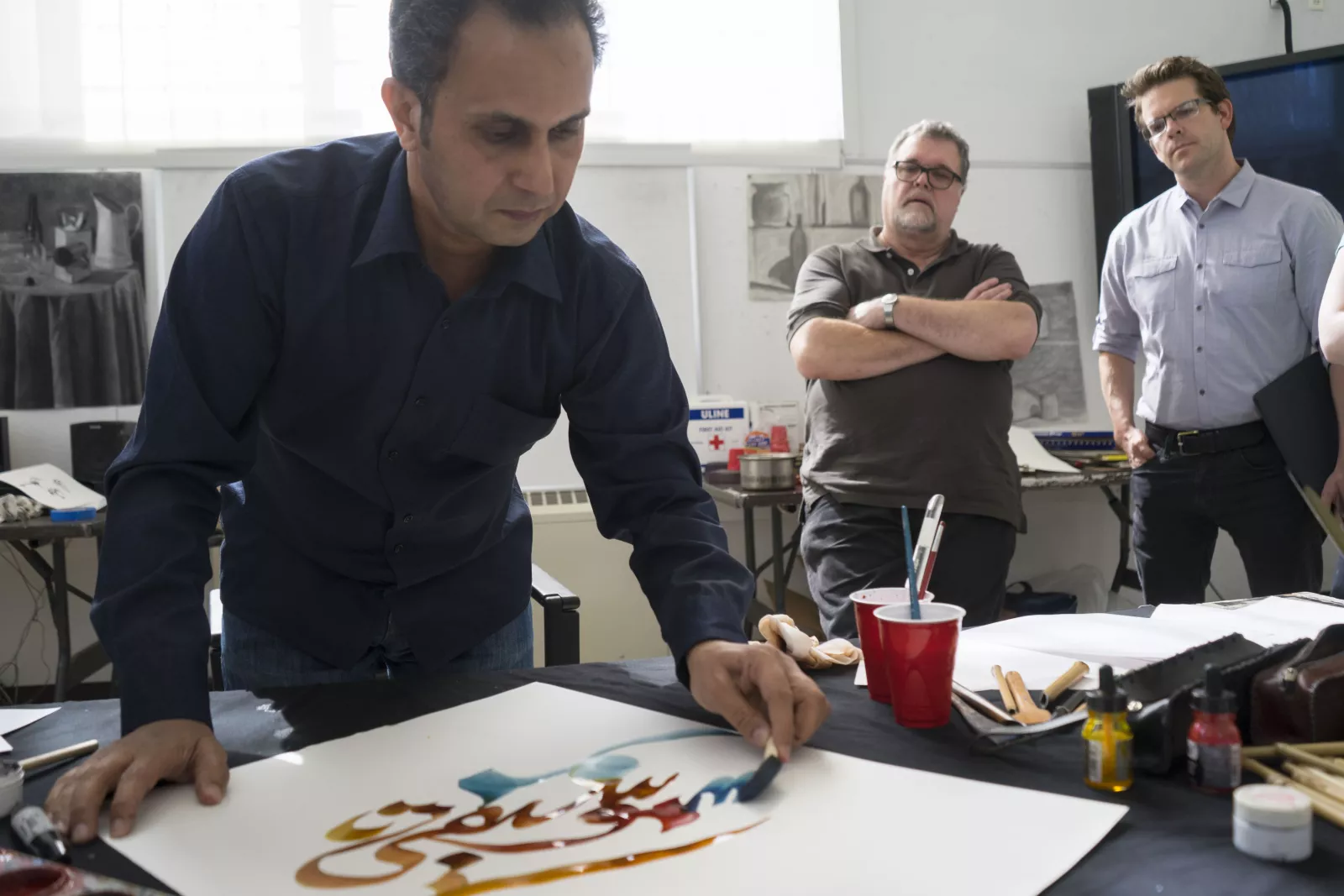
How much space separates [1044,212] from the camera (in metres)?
3.73

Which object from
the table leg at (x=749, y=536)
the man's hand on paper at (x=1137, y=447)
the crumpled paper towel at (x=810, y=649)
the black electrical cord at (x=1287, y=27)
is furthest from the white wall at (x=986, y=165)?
the crumpled paper towel at (x=810, y=649)

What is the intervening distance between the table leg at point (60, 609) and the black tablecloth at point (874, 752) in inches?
75.9

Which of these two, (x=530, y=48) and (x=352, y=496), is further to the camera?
(x=352, y=496)

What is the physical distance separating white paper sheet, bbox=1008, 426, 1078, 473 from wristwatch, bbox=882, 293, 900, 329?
1.13 metres

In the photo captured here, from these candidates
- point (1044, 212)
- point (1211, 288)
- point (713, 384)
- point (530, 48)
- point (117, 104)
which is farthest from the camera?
point (1044, 212)

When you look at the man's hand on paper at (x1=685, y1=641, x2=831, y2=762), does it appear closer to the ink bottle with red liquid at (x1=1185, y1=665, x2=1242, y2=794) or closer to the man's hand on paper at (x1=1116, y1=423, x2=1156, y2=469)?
the ink bottle with red liquid at (x1=1185, y1=665, x2=1242, y2=794)

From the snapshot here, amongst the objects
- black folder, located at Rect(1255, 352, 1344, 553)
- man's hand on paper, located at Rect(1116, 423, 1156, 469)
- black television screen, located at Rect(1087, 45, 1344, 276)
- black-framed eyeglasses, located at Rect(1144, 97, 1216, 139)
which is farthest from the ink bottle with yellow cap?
black television screen, located at Rect(1087, 45, 1344, 276)

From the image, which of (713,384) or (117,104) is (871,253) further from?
(117,104)

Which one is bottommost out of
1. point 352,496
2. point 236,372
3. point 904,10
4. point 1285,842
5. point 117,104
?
point 1285,842

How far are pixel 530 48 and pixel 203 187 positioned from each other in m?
2.58

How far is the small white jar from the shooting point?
0.69 metres

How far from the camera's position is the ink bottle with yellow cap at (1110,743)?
0.81 metres

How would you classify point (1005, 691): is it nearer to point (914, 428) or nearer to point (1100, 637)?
point (1100, 637)

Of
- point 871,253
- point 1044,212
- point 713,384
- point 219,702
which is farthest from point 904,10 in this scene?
point 219,702
